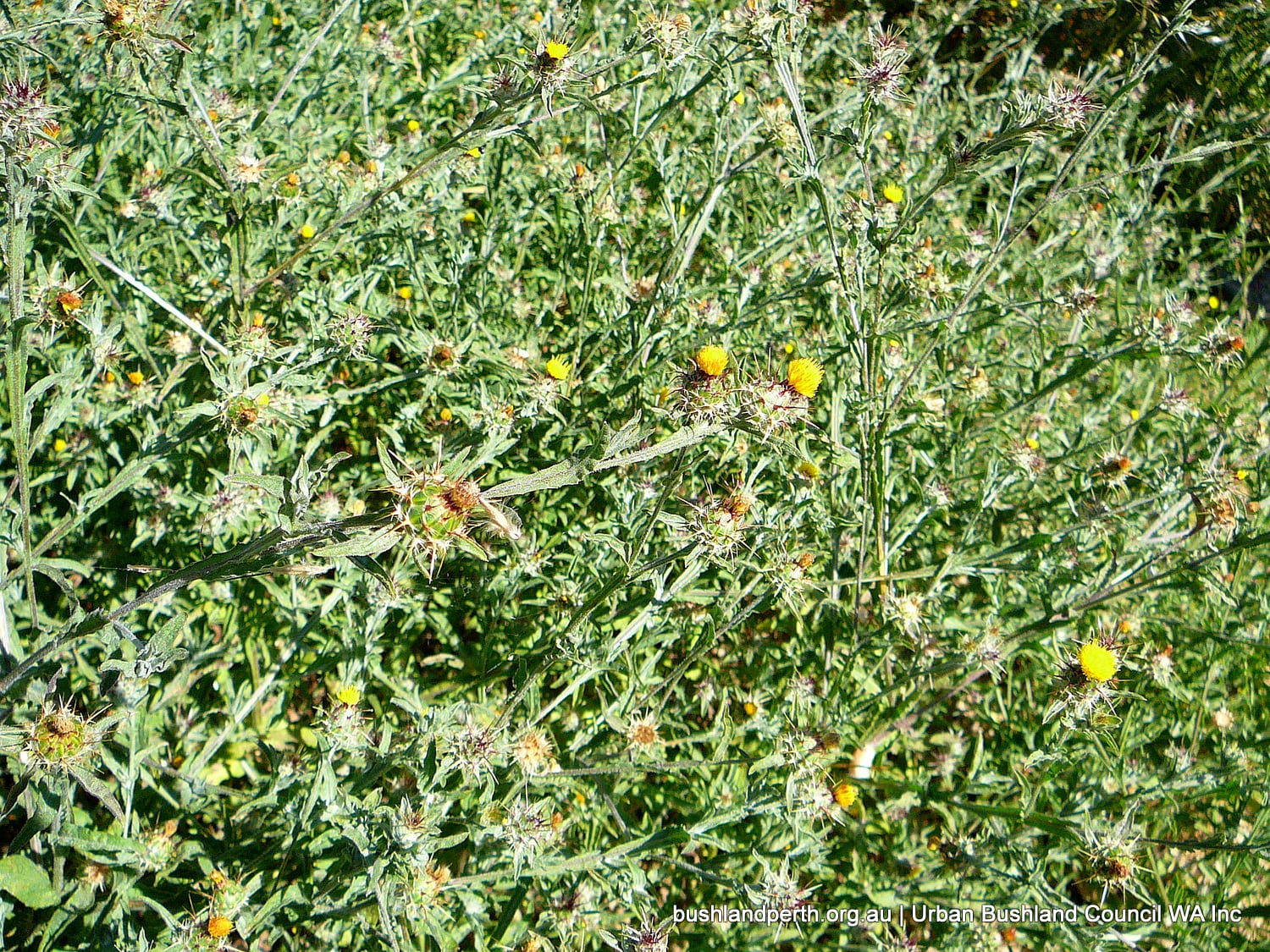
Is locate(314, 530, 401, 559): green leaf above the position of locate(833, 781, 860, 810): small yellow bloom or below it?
above

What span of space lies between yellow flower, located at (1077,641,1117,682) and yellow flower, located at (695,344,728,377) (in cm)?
126

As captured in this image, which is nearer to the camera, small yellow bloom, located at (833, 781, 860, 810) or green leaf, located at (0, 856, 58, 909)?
green leaf, located at (0, 856, 58, 909)

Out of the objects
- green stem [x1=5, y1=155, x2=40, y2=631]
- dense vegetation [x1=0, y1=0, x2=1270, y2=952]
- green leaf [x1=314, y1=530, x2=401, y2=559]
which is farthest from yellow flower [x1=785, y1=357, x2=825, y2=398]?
green stem [x1=5, y1=155, x2=40, y2=631]

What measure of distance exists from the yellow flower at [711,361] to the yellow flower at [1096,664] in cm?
126

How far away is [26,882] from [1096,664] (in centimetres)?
258

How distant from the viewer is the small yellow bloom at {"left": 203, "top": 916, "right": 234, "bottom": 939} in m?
1.87

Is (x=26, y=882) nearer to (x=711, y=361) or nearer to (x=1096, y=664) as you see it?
(x=711, y=361)

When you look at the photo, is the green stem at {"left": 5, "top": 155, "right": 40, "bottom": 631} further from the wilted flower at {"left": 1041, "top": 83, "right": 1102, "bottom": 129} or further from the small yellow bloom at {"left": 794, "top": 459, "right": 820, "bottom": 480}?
the wilted flower at {"left": 1041, "top": 83, "right": 1102, "bottom": 129}

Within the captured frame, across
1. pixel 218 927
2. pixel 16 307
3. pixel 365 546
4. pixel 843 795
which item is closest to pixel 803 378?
pixel 365 546

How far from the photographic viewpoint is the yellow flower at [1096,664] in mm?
2152

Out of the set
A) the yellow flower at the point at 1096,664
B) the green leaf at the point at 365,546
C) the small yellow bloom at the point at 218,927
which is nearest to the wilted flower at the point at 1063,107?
the yellow flower at the point at 1096,664

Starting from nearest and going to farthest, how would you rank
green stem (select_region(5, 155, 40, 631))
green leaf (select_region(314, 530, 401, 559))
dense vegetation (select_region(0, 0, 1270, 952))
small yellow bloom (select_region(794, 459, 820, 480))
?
green leaf (select_region(314, 530, 401, 559)) → green stem (select_region(5, 155, 40, 631)) → dense vegetation (select_region(0, 0, 1270, 952)) → small yellow bloom (select_region(794, 459, 820, 480))

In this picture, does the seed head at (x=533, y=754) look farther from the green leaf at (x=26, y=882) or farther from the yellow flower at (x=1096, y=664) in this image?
the yellow flower at (x=1096, y=664)

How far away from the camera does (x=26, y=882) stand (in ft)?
6.23
